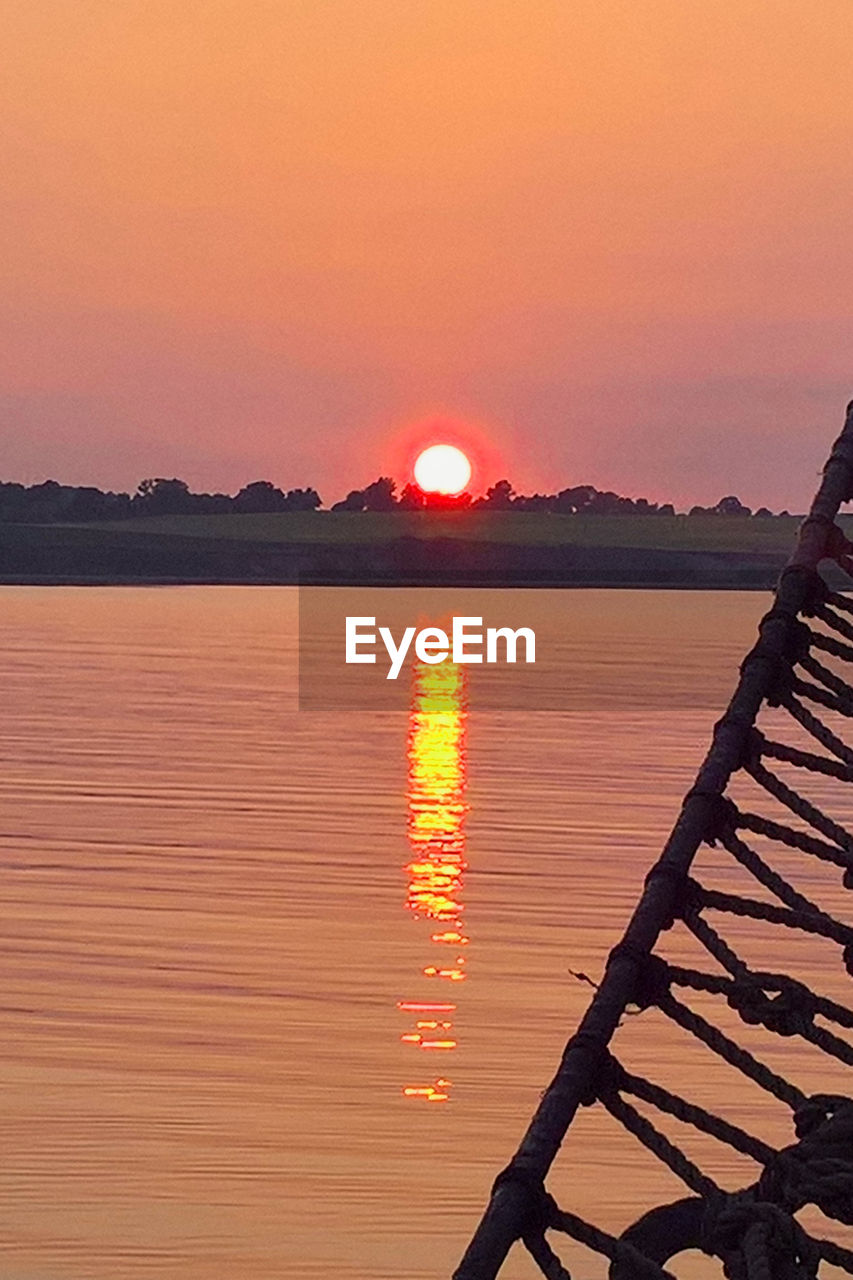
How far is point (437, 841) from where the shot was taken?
1073 inches

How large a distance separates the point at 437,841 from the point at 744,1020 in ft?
73.6

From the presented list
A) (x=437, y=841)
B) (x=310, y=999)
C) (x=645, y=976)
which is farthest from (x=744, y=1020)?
(x=437, y=841)

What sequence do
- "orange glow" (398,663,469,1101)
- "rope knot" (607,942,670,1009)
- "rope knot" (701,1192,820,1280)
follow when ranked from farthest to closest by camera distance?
"orange glow" (398,663,469,1101), "rope knot" (607,942,670,1009), "rope knot" (701,1192,820,1280)

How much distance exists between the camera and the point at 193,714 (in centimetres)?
4809

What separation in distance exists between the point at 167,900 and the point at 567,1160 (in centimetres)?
890

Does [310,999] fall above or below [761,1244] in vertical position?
above

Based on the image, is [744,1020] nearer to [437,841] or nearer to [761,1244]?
[761,1244]

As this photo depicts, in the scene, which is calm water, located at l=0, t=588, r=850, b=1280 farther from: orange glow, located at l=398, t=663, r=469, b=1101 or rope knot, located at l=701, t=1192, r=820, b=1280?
rope knot, located at l=701, t=1192, r=820, b=1280

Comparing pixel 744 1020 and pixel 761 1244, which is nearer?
pixel 761 1244

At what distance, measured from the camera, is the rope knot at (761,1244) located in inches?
171

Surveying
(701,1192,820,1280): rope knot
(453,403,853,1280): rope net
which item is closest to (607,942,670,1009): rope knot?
(453,403,853,1280): rope net

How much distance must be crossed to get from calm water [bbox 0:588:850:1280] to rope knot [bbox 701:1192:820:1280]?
22.2 feet

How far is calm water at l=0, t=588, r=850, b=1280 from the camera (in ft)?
39.1

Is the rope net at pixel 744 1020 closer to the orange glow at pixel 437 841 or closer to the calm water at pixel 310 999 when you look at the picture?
the calm water at pixel 310 999
